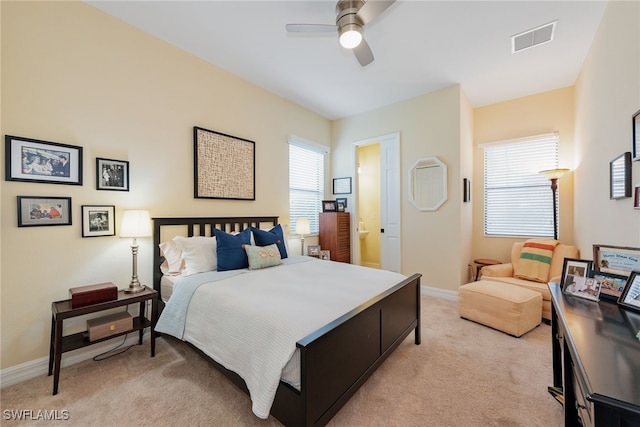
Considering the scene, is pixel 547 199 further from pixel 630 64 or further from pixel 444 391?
pixel 444 391

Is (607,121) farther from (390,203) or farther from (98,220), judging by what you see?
(98,220)

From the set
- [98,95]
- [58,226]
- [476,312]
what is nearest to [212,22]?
[98,95]

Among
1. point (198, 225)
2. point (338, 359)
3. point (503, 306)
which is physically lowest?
point (503, 306)

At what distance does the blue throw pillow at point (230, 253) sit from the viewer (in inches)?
102

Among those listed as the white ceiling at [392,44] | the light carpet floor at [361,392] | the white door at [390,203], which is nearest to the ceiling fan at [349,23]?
the white ceiling at [392,44]

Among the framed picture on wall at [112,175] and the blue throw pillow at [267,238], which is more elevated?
the framed picture on wall at [112,175]

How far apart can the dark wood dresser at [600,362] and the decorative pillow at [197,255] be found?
266 cm

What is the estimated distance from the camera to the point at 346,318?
5.08 ft

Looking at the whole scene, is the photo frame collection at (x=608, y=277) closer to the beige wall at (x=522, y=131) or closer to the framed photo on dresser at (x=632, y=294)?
the framed photo on dresser at (x=632, y=294)

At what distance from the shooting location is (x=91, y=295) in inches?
78.4

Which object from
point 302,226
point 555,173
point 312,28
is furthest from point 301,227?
point 555,173

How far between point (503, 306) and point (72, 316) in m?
3.81

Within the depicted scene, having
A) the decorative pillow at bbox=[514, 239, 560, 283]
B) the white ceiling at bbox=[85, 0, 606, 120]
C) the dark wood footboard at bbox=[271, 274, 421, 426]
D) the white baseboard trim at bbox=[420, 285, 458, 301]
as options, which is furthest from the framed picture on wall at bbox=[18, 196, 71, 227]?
the decorative pillow at bbox=[514, 239, 560, 283]

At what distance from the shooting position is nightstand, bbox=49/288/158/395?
182 centimetres
